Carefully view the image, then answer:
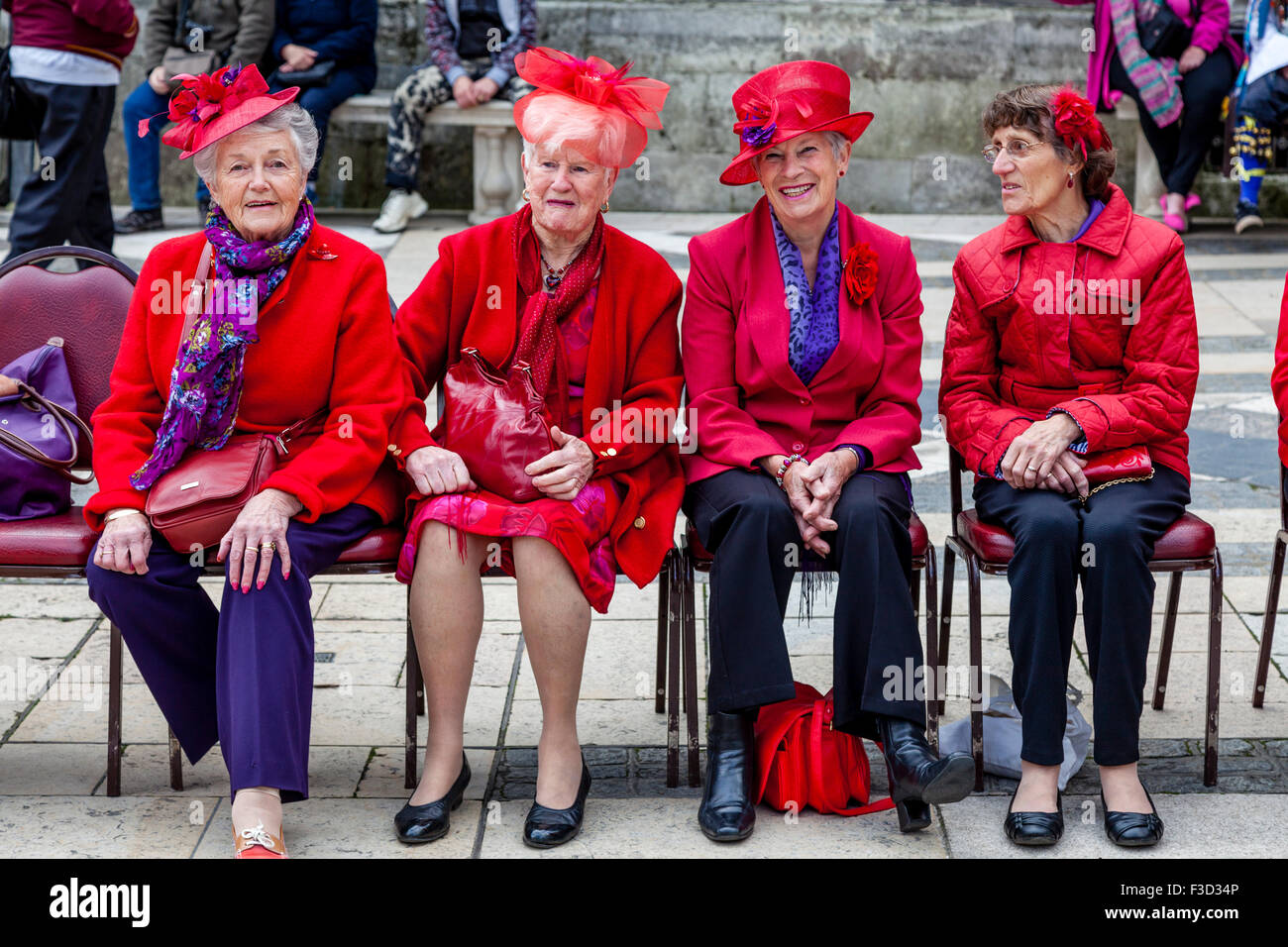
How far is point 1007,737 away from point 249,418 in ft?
5.92

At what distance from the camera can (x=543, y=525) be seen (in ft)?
10.4

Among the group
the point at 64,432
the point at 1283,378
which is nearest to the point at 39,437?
the point at 64,432

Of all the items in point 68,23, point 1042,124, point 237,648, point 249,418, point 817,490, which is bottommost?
point 237,648

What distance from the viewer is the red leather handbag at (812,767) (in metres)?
3.23

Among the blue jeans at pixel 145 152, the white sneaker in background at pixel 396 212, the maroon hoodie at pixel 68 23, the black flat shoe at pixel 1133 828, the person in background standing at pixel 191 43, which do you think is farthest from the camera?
the white sneaker in background at pixel 396 212

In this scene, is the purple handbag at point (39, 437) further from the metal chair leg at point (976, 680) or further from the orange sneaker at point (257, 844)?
the metal chair leg at point (976, 680)

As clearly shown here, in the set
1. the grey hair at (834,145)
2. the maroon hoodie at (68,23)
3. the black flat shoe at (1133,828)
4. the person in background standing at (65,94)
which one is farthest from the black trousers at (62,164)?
the black flat shoe at (1133,828)

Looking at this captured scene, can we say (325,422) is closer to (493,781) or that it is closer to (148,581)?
(148,581)

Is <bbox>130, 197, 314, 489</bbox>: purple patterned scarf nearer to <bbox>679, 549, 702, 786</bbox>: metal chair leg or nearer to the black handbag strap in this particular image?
the black handbag strap

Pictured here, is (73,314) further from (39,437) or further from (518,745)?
(518,745)

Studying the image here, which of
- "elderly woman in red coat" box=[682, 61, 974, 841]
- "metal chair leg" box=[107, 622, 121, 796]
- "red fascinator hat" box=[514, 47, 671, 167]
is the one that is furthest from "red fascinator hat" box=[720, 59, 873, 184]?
"metal chair leg" box=[107, 622, 121, 796]

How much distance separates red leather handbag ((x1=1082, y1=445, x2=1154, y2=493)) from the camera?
332 cm

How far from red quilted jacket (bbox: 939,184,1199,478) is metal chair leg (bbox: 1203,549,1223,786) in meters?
0.26

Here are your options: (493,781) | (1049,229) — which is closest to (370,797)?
(493,781)
